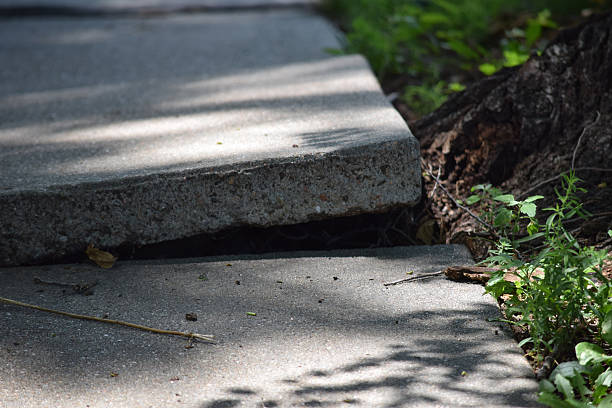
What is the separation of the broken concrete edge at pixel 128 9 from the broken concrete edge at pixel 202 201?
4.62 metres

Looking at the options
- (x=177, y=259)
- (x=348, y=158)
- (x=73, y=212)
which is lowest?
(x=177, y=259)

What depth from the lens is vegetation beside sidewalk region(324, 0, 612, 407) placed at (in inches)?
63.7

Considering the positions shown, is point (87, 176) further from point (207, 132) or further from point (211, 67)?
point (211, 67)

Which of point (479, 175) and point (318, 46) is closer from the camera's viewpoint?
point (479, 175)

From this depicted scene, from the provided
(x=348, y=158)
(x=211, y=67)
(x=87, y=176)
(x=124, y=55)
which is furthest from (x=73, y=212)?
(x=124, y=55)

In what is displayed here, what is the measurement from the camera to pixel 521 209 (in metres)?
1.84

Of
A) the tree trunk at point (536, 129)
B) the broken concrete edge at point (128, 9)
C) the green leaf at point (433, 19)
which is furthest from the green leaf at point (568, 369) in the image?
the broken concrete edge at point (128, 9)

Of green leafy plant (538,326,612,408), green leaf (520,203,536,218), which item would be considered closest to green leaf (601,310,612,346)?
green leafy plant (538,326,612,408)

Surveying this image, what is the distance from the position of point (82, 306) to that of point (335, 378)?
859 millimetres

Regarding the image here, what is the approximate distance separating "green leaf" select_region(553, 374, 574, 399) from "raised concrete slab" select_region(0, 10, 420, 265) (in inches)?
37.9

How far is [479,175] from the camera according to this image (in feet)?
8.46

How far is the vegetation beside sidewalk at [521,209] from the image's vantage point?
1617 mm

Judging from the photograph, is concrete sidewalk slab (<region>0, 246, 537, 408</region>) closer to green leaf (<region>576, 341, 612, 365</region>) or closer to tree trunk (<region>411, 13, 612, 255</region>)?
green leaf (<region>576, 341, 612, 365</region>)

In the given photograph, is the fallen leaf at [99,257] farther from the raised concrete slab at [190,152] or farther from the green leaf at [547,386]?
the green leaf at [547,386]
